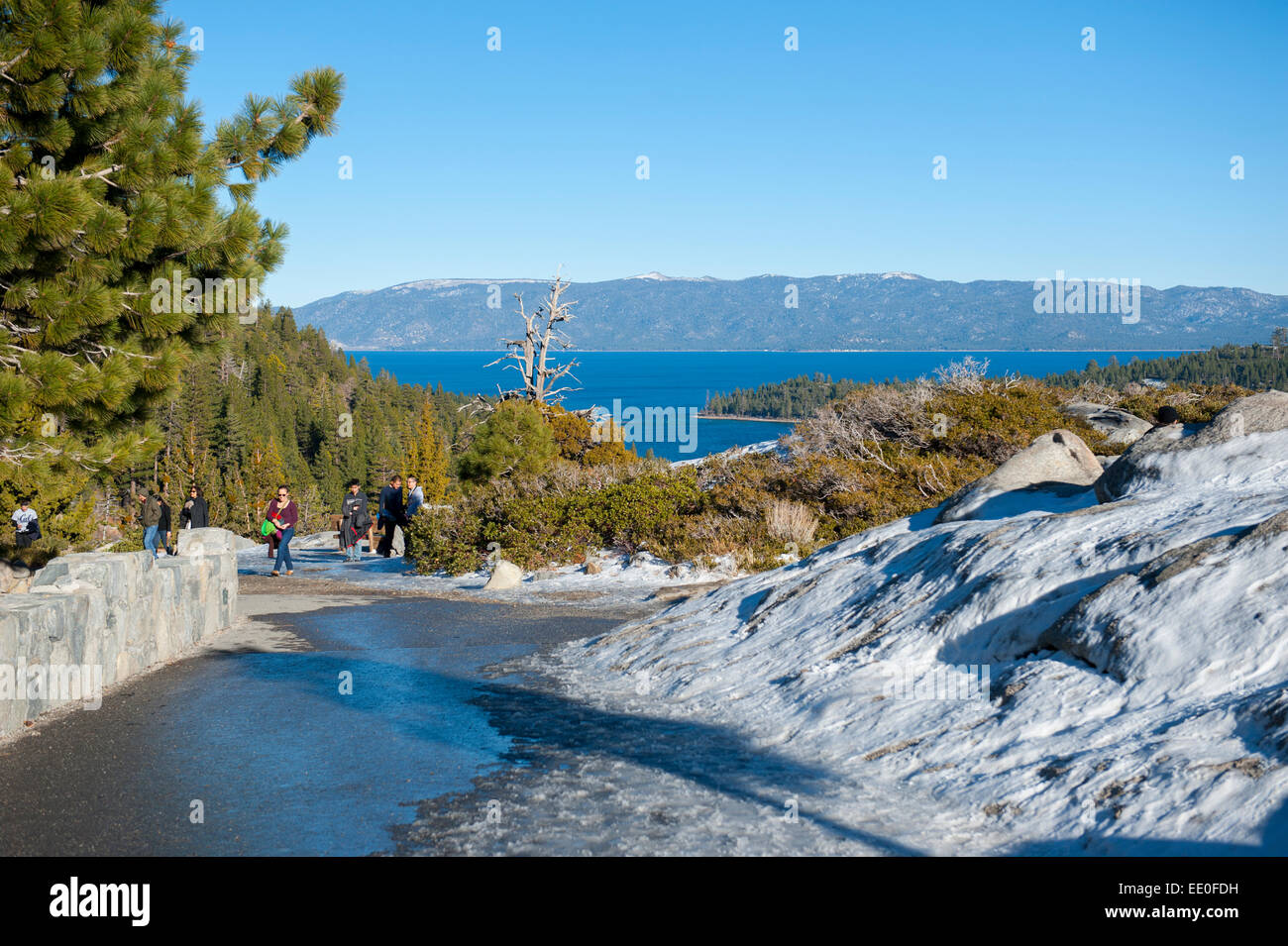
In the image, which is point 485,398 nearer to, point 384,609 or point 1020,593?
point 384,609

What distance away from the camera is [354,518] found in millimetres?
22047

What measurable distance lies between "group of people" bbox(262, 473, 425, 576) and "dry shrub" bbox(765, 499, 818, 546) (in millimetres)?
7301

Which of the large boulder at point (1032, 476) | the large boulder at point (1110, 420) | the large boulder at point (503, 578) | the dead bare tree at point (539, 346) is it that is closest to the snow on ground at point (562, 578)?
the large boulder at point (503, 578)

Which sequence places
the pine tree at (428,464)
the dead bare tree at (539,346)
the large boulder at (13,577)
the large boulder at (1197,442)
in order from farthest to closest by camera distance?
the pine tree at (428,464)
the dead bare tree at (539,346)
the large boulder at (13,577)
the large boulder at (1197,442)

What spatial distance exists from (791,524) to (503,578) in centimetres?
492

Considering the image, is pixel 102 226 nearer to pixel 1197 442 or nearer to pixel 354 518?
pixel 1197 442

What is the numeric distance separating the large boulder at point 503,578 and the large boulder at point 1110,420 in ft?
37.3

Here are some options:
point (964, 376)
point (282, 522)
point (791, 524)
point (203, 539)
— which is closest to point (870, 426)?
point (964, 376)

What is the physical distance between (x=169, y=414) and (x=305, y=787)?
89.8m

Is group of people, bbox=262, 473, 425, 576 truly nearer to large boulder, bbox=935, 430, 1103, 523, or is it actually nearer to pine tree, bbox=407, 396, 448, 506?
large boulder, bbox=935, 430, 1103, 523

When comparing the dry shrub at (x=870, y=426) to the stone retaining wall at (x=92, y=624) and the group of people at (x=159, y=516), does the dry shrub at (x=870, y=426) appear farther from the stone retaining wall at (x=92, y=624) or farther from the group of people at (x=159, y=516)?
the stone retaining wall at (x=92, y=624)

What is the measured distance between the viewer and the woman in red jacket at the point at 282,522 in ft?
59.7

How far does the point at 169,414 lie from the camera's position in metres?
86.6

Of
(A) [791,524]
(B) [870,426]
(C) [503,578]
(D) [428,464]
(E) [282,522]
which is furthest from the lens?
(D) [428,464]
